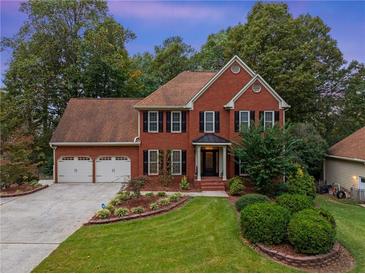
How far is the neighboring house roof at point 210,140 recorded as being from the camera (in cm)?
1842

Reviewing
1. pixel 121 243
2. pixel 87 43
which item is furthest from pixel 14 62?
pixel 121 243

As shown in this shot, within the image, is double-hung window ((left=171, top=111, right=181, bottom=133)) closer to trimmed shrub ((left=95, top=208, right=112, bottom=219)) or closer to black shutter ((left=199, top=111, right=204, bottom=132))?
black shutter ((left=199, top=111, right=204, bottom=132))

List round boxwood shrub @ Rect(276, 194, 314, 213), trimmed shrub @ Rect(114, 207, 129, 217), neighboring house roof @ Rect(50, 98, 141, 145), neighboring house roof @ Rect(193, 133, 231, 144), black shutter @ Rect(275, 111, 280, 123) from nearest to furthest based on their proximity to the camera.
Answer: round boxwood shrub @ Rect(276, 194, 314, 213)
trimmed shrub @ Rect(114, 207, 129, 217)
neighboring house roof @ Rect(193, 133, 231, 144)
black shutter @ Rect(275, 111, 280, 123)
neighboring house roof @ Rect(50, 98, 141, 145)

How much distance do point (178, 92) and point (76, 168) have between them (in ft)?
29.9

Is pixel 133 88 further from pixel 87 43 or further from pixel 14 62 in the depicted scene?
pixel 14 62

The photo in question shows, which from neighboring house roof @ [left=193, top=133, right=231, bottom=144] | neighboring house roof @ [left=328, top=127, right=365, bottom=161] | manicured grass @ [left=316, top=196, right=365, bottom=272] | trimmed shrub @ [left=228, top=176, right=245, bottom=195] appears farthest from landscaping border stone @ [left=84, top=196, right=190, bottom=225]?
neighboring house roof @ [left=328, top=127, right=365, bottom=161]

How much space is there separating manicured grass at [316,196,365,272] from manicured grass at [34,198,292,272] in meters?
2.75

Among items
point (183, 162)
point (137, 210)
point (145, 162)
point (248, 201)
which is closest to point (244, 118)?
point (183, 162)

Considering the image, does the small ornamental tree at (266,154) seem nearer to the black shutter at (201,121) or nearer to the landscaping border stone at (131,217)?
the black shutter at (201,121)

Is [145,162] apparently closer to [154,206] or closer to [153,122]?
[153,122]

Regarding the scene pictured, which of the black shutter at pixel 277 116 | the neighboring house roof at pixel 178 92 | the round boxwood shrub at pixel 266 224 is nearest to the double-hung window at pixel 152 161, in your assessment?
the neighboring house roof at pixel 178 92

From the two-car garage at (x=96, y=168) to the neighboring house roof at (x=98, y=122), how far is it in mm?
1301

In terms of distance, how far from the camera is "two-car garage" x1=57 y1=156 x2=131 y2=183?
804 inches

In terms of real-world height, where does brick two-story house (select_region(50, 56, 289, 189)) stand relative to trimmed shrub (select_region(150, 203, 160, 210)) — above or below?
above
